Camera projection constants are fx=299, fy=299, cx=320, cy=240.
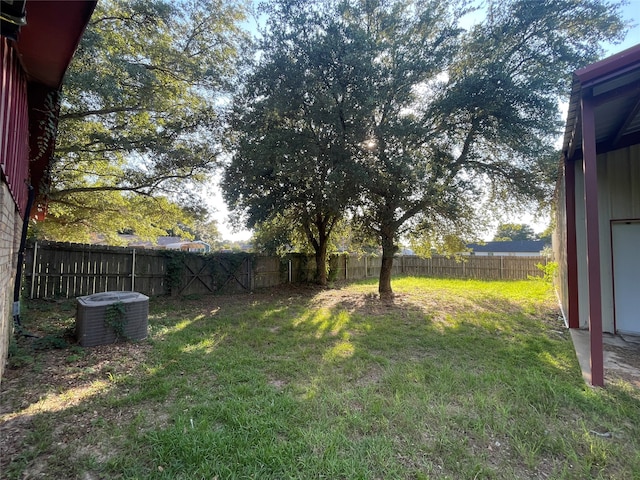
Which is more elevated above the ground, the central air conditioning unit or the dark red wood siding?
the dark red wood siding

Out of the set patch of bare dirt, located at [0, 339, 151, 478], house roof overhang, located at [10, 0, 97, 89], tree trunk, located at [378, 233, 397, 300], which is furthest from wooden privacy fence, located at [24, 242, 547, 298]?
house roof overhang, located at [10, 0, 97, 89]

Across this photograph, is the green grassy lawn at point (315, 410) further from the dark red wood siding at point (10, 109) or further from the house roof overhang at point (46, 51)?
the house roof overhang at point (46, 51)

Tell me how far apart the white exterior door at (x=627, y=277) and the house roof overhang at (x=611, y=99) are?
1.55 meters

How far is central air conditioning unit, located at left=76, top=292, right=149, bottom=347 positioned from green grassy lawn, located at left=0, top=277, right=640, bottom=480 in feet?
0.66

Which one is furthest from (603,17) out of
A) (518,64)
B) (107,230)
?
(107,230)

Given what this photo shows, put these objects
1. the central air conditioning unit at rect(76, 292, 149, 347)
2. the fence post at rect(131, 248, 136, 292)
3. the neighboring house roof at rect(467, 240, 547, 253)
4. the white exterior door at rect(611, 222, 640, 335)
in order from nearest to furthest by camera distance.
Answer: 1. the central air conditioning unit at rect(76, 292, 149, 347)
2. the white exterior door at rect(611, 222, 640, 335)
3. the fence post at rect(131, 248, 136, 292)
4. the neighboring house roof at rect(467, 240, 547, 253)

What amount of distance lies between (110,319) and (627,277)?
8.44 meters

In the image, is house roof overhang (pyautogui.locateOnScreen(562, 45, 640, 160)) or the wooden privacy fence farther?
the wooden privacy fence

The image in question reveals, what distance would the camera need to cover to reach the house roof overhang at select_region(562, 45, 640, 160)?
303 centimetres

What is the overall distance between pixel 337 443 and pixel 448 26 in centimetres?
873

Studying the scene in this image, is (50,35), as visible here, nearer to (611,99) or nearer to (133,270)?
(611,99)

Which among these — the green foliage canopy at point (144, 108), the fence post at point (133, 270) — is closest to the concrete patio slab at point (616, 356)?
the green foliage canopy at point (144, 108)

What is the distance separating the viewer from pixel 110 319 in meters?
4.52

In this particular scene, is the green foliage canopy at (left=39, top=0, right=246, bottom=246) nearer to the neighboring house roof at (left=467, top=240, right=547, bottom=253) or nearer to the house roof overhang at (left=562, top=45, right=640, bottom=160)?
the house roof overhang at (left=562, top=45, right=640, bottom=160)
